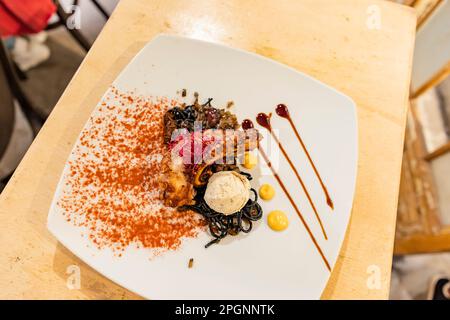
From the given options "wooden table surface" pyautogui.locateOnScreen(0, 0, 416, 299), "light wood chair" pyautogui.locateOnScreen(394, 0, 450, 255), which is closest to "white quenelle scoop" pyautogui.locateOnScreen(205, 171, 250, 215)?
"wooden table surface" pyautogui.locateOnScreen(0, 0, 416, 299)

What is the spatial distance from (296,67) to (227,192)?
82cm

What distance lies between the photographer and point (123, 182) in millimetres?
1556

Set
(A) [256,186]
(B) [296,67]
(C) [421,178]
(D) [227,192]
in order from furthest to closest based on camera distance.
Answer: (C) [421,178] < (B) [296,67] < (A) [256,186] < (D) [227,192]

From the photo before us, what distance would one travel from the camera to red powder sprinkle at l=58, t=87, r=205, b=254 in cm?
147

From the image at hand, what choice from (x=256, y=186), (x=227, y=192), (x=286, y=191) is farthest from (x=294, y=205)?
(x=227, y=192)

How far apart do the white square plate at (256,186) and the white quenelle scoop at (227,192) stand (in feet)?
0.32

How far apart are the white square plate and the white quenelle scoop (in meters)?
0.10

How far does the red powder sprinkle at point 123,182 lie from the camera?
147 cm

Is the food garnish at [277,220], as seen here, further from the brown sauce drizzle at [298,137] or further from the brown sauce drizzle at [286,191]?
the brown sauce drizzle at [298,137]

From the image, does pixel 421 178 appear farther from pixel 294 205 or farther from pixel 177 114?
pixel 177 114

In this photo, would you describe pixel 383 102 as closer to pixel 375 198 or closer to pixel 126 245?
pixel 375 198

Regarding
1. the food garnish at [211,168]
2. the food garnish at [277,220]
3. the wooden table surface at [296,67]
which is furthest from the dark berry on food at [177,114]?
the food garnish at [277,220]

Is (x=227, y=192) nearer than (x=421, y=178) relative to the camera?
Yes
